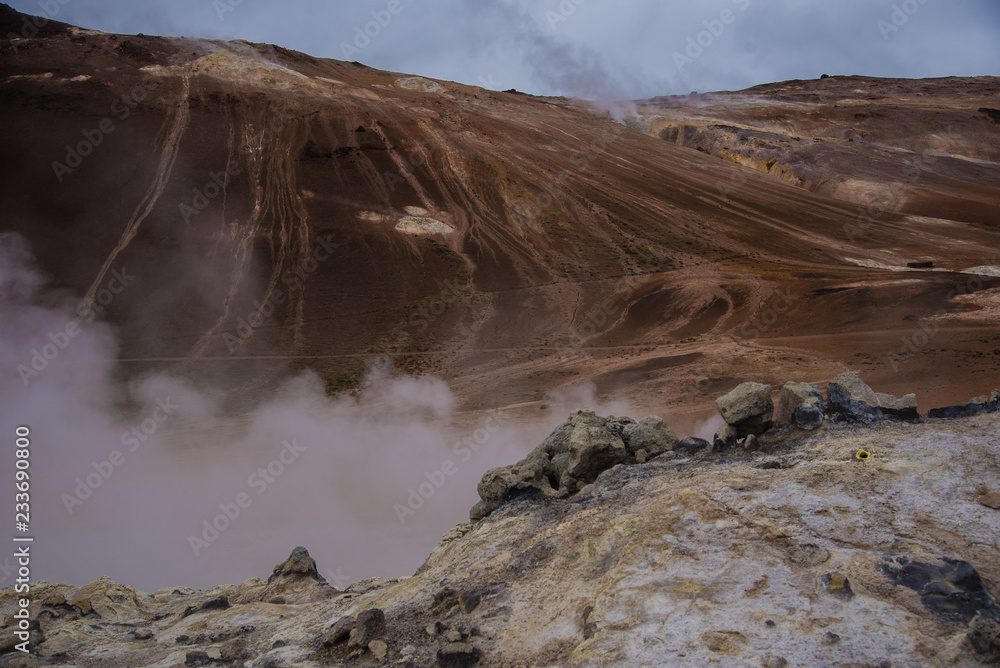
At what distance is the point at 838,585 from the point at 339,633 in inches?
181

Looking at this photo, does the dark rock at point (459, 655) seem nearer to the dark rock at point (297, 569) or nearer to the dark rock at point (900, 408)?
the dark rock at point (297, 569)

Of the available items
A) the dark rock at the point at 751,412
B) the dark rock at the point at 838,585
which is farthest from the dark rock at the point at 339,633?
the dark rock at the point at 751,412

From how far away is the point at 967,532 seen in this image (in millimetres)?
5598

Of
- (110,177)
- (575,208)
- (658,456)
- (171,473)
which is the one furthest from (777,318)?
(110,177)

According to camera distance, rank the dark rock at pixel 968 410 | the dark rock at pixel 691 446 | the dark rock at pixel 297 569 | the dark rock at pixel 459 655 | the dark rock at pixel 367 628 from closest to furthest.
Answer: the dark rock at pixel 459 655
the dark rock at pixel 367 628
the dark rock at pixel 968 410
the dark rock at pixel 691 446
the dark rock at pixel 297 569

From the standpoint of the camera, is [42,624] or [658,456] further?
[658,456]

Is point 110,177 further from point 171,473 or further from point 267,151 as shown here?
point 171,473

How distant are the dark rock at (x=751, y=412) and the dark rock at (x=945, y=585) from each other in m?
3.02

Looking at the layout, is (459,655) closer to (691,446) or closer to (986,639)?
(986,639)

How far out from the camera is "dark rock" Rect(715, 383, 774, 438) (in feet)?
27.2

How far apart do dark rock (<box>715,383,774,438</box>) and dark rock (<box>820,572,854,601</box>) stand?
3.04 meters

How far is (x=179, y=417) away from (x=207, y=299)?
827cm

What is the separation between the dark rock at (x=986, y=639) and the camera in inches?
165

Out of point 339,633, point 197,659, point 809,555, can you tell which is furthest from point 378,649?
point 809,555
